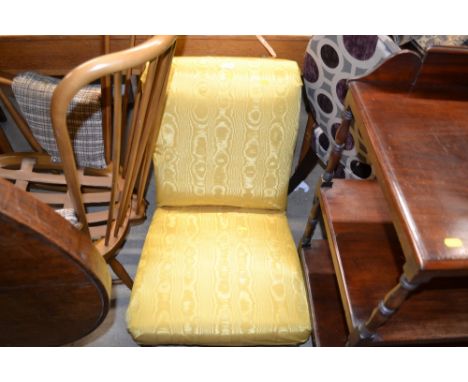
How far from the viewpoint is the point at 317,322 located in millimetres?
1078

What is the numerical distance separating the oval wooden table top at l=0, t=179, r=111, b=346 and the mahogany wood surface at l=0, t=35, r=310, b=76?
3.42ft

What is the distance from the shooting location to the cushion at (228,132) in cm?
94

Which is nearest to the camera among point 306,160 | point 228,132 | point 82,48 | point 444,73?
point 444,73

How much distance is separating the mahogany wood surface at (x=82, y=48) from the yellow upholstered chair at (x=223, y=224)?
545 mm

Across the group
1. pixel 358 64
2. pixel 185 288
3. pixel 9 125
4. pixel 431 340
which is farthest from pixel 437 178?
pixel 9 125

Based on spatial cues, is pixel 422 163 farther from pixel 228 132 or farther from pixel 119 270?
pixel 119 270

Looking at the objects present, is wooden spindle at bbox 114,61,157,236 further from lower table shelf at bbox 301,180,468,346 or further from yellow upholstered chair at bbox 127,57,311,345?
lower table shelf at bbox 301,180,468,346

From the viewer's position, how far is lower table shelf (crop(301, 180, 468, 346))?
784 millimetres

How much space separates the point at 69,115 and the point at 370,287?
38.0 inches

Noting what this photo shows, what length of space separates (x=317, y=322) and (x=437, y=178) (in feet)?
2.01

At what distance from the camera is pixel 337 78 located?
1169 millimetres

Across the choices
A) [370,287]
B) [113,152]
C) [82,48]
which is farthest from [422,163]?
[82,48]

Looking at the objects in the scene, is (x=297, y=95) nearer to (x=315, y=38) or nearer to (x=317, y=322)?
(x=315, y=38)

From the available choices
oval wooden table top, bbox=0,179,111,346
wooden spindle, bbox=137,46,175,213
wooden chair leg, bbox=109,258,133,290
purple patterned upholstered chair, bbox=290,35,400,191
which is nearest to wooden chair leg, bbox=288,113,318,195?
purple patterned upholstered chair, bbox=290,35,400,191
